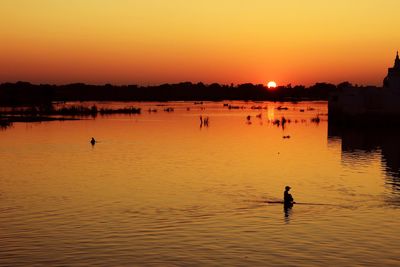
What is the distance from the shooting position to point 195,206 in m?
41.3

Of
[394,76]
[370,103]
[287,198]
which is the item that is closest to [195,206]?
[287,198]

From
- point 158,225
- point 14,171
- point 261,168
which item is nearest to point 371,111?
point 261,168

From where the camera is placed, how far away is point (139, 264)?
2759 cm

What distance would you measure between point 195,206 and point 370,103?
95638mm

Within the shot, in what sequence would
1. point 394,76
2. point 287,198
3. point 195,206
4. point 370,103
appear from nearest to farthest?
1. point 287,198
2. point 195,206
3. point 370,103
4. point 394,76

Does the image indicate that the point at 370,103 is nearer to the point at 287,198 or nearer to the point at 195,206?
the point at 287,198

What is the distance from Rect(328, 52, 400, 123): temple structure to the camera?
413 ft

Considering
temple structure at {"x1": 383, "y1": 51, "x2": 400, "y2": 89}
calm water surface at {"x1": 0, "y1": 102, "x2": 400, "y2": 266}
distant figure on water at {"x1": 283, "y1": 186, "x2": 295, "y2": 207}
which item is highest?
temple structure at {"x1": 383, "y1": 51, "x2": 400, "y2": 89}

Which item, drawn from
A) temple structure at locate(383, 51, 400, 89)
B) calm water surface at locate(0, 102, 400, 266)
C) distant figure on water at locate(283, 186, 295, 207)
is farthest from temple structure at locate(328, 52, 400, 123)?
distant figure on water at locate(283, 186, 295, 207)

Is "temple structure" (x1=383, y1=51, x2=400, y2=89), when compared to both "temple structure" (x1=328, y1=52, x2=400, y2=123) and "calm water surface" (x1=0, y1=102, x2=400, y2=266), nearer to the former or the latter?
"temple structure" (x1=328, y1=52, x2=400, y2=123)

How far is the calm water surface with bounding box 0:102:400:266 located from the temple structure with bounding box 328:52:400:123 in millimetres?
42293

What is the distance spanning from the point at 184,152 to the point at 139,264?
51641 millimetres

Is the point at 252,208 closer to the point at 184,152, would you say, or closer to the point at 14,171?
the point at 14,171

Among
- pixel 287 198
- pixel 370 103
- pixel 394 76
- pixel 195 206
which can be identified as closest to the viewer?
pixel 287 198
